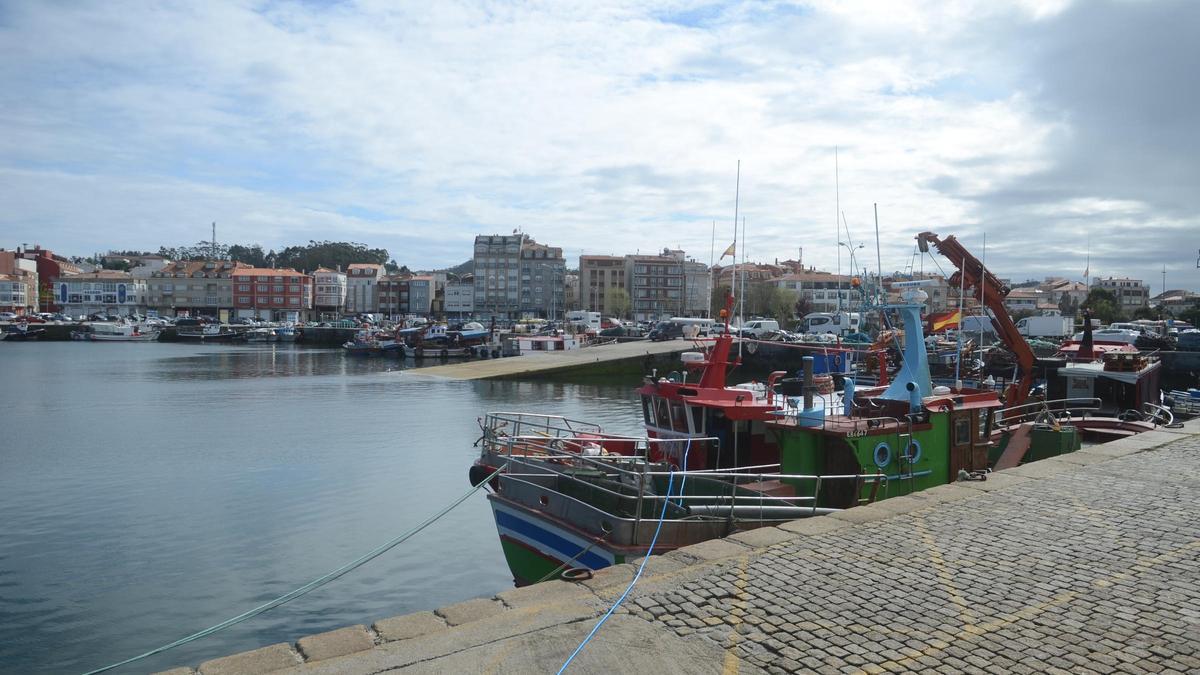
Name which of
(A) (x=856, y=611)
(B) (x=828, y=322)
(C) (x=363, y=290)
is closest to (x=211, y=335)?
(C) (x=363, y=290)

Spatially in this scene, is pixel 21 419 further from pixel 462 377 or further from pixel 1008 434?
pixel 1008 434

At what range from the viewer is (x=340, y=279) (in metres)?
137

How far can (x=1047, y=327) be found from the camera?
67.7 meters

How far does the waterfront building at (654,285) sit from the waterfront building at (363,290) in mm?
47717

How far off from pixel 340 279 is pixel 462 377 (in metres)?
94.7

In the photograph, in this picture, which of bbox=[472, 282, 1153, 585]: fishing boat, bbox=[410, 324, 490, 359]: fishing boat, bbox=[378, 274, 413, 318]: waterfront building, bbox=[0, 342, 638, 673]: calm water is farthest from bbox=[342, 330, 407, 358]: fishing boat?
bbox=[472, 282, 1153, 585]: fishing boat

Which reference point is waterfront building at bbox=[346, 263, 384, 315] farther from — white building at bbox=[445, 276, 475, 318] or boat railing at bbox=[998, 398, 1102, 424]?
boat railing at bbox=[998, 398, 1102, 424]

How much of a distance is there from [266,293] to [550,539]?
429 ft

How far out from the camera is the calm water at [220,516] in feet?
40.4

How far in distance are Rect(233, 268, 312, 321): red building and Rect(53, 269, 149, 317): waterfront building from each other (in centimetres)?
1727

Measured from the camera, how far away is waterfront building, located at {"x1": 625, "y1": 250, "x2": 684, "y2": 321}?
127m

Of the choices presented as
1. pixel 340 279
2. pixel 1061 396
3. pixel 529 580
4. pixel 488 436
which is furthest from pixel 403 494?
pixel 340 279

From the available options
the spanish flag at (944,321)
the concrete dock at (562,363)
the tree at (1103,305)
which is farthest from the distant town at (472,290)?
the spanish flag at (944,321)

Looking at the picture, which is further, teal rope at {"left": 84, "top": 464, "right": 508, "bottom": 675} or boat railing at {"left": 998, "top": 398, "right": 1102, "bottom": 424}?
boat railing at {"left": 998, "top": 398, "right": 1102, "bottom": 424}
